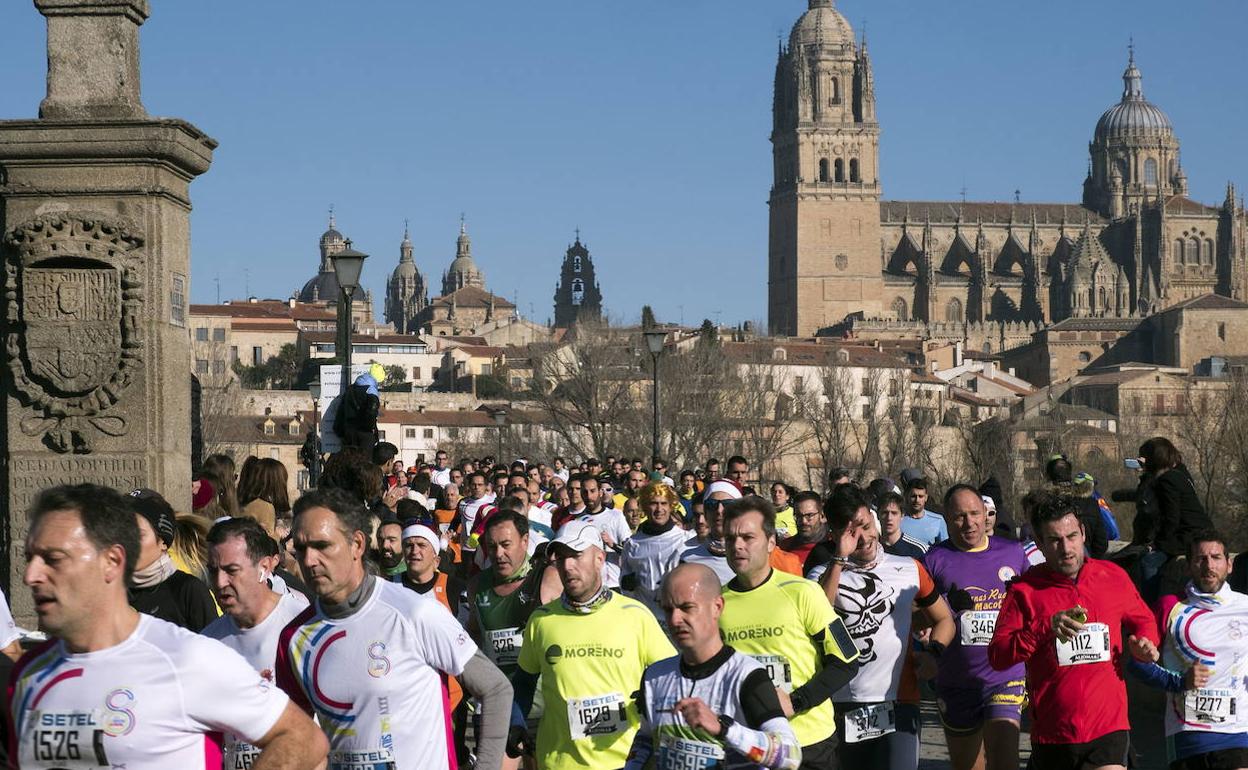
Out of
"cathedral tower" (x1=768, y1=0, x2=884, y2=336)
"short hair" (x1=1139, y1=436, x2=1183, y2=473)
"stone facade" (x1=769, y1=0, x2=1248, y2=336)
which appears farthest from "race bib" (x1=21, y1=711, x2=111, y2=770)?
"cathedral tower" (x1=768, y1=0, x2=884, y2=336)

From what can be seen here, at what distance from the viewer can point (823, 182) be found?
162m

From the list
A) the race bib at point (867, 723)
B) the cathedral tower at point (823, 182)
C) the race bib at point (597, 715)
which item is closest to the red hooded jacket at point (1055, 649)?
the race bib at point (867, 723)

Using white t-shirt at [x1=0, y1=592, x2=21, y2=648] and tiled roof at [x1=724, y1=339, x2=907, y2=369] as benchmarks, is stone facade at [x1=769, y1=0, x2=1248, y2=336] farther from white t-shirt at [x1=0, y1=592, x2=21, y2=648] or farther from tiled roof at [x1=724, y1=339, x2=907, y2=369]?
white t-shirt at [x1=0, y1=592, x2=21, y2=648]

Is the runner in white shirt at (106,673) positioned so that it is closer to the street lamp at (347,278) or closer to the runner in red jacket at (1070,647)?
the runner in red jacket at (1070,647)

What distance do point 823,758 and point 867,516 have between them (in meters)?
1.61

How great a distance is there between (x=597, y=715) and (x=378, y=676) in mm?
1585

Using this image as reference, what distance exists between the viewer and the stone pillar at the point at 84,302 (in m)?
8.70

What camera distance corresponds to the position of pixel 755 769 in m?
5.54

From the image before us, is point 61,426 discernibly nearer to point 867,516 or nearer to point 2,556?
point 2,556

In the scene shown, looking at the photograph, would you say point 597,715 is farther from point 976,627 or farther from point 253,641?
point 976,627

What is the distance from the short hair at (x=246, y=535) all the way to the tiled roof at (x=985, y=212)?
16498cm

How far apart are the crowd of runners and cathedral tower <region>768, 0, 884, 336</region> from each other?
150 meters

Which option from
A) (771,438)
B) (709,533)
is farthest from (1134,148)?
(709,533)

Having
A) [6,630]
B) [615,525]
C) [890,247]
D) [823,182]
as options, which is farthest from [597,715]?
[890,247]
